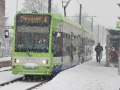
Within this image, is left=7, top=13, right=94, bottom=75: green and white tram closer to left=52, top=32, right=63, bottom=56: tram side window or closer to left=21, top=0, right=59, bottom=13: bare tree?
left=52, top=32, right=63, bottom=56: tram side window

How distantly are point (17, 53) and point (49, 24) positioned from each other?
2.03 metres

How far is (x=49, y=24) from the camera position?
44.5ft

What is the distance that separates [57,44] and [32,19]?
173 centimetres

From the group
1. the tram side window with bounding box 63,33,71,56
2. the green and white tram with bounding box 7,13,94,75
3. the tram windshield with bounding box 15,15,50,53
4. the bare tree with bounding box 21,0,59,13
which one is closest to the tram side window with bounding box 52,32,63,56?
the green and white tram with bounding box 7,13,94,75

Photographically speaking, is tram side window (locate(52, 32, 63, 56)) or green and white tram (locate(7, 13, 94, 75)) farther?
tram side window (locate(52, 32, 63, 56))

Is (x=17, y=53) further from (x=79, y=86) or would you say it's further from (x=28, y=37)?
(x=79, y=86)

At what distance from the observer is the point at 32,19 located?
44.7ft

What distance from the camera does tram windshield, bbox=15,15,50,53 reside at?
13.2 meters

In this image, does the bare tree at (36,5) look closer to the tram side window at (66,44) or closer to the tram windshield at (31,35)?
the tram side window at (66,44)

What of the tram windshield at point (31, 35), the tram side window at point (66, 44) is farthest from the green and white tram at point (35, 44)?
the tram side window at point (66, 44)

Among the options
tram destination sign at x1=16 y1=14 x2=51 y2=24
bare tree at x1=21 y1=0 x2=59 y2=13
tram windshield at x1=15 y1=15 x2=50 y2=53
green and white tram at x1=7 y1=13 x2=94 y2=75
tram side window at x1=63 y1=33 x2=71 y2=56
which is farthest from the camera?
bare tree at x1=21 y1=0 x2=59 y2=13

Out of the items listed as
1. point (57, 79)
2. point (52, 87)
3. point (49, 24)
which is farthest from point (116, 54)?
point (52, 87)

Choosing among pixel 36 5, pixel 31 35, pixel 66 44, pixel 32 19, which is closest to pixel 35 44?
pixel 31 35

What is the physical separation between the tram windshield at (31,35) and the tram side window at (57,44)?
0.43 metres
